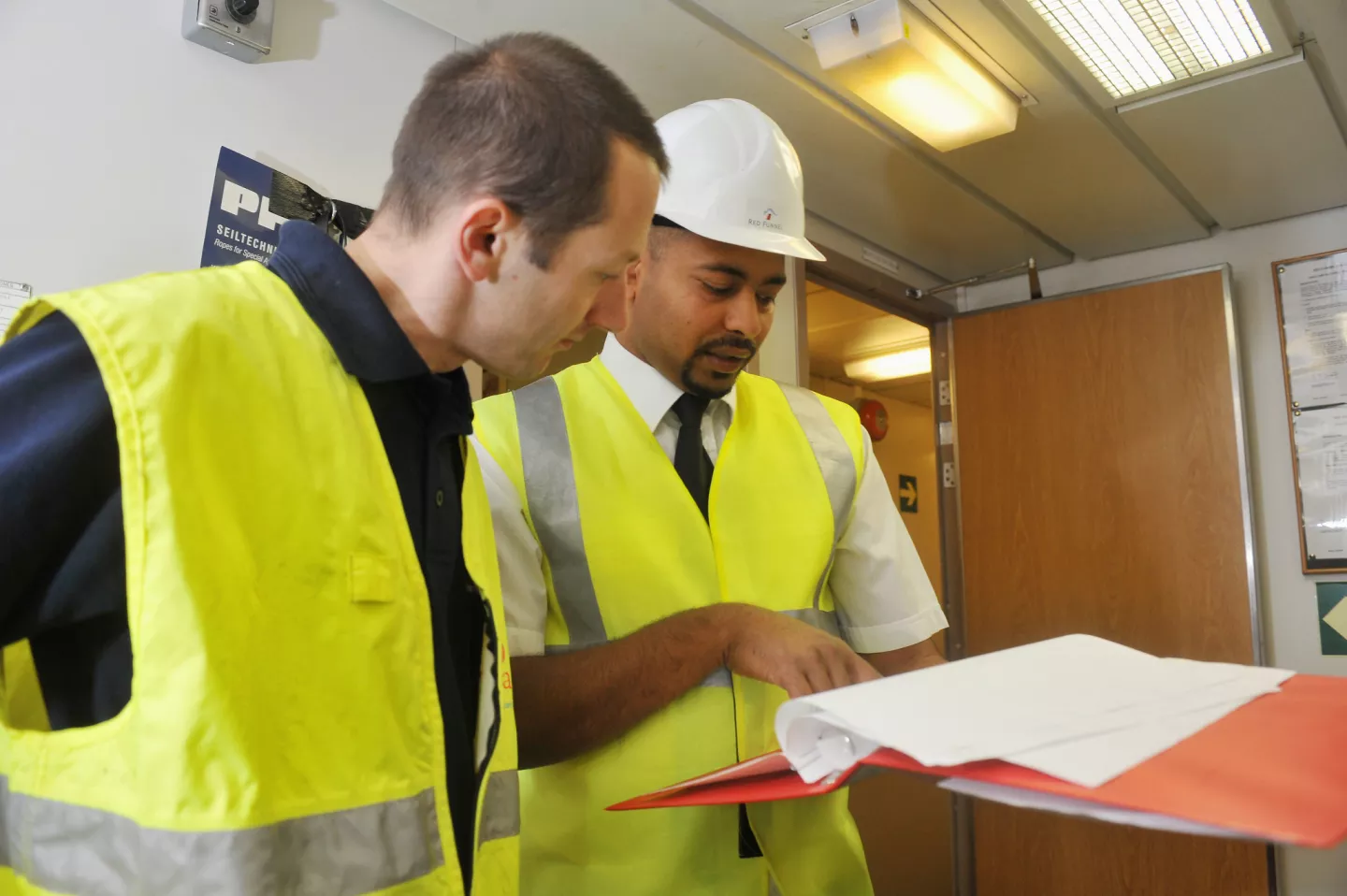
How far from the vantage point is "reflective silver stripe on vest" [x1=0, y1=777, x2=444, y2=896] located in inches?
21.5

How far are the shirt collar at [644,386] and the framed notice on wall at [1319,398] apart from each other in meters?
2.59

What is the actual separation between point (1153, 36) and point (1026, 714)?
6.67 feet

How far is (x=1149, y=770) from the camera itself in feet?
1.70

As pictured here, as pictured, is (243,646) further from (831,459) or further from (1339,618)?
(1339,618)

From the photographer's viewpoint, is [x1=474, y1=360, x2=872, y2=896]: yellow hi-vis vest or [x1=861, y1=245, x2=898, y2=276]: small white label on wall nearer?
[x1=474, y1=360, x2=872, y2=896]: yellow hi-vis vest

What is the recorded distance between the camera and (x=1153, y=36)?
2.09m


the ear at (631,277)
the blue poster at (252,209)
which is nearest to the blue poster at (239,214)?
the blue poster at (252,209)

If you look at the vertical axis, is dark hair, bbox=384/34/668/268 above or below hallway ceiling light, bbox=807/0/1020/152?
below

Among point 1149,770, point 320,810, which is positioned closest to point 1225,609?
point 1149,770

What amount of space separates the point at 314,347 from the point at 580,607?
0.53 meters

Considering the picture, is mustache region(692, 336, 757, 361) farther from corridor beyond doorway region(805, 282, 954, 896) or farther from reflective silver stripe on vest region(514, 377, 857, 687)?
corridor beyond doorway region(805, 282, 954, 896)

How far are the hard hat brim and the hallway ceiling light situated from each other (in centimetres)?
88

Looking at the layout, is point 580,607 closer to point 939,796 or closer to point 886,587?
point 886,587

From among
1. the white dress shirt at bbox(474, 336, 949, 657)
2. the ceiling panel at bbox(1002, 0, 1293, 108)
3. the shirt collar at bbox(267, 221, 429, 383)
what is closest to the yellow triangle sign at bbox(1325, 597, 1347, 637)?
the ceiling panel at bbox(1002, 0, 1293, 108)
